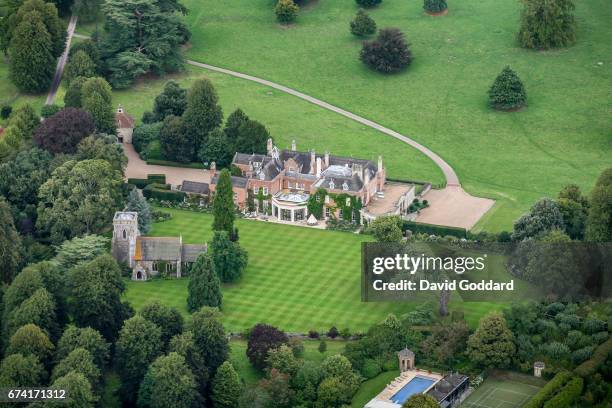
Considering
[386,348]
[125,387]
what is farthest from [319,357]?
[125,387]

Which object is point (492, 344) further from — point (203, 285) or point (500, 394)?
point (203, 285)

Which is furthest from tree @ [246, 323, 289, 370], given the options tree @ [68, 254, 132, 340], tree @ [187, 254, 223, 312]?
tree @ [68, 254, 132, 340]

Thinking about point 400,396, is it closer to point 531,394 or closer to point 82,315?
point 531,394

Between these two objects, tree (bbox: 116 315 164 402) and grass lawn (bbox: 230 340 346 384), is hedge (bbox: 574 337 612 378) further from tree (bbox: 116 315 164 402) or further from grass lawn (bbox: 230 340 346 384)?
tree (bbox: 116 315 164 402)

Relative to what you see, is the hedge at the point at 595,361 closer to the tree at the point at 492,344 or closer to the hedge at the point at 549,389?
the hedge at the point at 549,389

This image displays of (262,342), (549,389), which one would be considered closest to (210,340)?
(262,342)

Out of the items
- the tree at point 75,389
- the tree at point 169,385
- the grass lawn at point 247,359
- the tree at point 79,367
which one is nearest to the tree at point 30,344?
the tree at point 79,367
